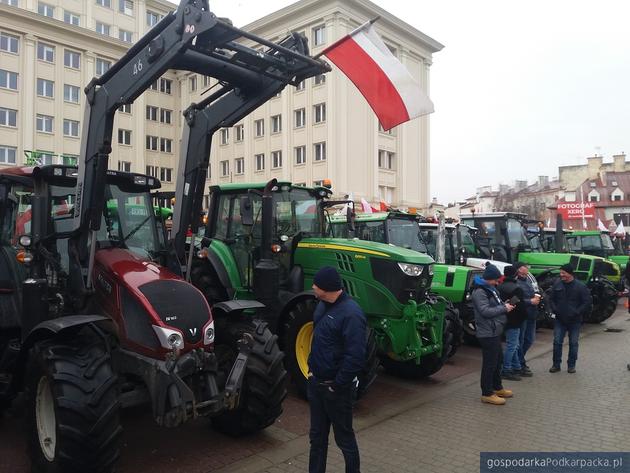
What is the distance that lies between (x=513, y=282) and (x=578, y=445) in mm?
2746

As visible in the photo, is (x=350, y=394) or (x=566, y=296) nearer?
(x=350, y=394)

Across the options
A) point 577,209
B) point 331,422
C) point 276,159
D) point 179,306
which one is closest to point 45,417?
point 179,306

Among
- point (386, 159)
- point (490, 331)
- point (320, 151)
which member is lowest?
point (490, 331)

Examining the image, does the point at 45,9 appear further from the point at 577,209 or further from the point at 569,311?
the point at 569,311

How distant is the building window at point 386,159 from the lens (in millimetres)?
38500

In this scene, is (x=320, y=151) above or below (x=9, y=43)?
below

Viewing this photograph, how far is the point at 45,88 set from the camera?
1503 inches

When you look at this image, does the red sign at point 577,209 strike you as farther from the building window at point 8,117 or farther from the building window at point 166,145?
the building window at point 8,117

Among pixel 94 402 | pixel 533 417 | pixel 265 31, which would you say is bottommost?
pixel 533 417

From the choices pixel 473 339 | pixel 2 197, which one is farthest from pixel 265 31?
pixel 2 197

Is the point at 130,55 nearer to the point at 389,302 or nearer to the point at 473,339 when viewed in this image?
the point at 389,302

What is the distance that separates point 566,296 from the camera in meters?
8.52

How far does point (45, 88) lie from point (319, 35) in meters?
19.7

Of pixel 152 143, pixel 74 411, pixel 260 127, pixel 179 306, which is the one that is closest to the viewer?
pixel 74 411
